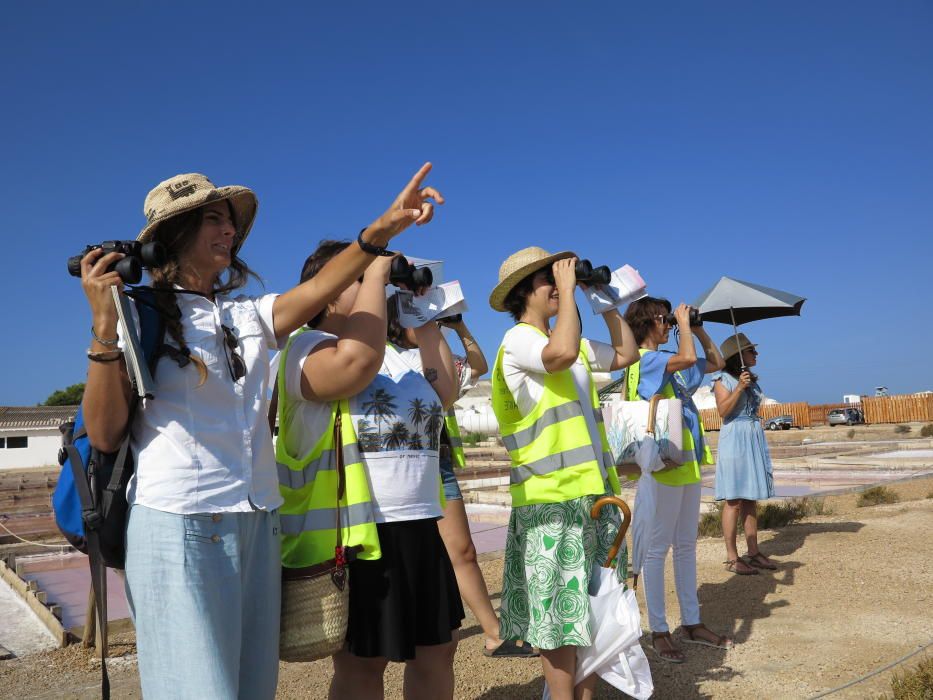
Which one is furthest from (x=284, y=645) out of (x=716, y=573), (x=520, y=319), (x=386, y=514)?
(x=716, y=573)

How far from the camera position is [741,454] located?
6730 millimetres

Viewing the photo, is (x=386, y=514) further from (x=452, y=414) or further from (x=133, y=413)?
(x=452, y=414)

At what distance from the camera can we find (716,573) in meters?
6.30

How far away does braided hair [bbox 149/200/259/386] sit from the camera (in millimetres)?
1897

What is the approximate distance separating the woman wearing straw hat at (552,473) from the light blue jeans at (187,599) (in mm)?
1339

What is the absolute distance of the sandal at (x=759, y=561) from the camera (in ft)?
20.5

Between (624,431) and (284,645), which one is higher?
(624,431)

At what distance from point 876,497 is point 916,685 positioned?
734 centimetres

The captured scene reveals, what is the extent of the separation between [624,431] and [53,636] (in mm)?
3697

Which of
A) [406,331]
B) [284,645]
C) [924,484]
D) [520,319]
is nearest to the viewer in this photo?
[284,645]

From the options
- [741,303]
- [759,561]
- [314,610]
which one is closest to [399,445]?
[314,610]

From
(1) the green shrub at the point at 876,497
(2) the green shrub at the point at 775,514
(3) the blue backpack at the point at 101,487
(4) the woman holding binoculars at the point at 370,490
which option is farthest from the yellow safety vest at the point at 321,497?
(1) the green shrub at the point at 876,497

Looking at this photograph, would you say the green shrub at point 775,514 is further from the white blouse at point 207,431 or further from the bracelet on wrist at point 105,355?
the bracelet on wrist at point 105,355

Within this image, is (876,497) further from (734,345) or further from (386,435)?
(386,435)
